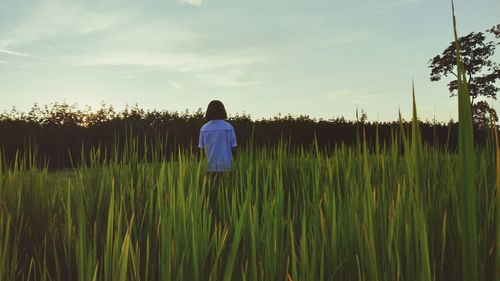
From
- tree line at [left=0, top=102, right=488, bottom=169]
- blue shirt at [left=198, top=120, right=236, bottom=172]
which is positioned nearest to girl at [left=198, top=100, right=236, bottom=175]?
blue shirt at [left=198, top=120, right=236, bottom=172]

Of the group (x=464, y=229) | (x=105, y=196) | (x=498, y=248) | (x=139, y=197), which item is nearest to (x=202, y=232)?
(x=498, y=248)

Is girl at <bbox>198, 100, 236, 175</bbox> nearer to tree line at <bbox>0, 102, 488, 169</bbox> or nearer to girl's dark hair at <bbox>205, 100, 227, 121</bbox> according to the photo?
girl's dark hair at <bbox>205, 100, 227, 121</bbox>

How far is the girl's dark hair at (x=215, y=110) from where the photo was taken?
5961 millimetres

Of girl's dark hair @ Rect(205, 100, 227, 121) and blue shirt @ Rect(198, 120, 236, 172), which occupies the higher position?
girl's dark hair @ Rect(205, 100, 227, 121)

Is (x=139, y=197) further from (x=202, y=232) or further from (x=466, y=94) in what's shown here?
(x=466, y=94)

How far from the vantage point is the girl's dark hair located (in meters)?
5.96

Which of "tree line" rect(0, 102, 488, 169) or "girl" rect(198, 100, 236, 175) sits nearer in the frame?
"girl" rect(198, 100, 236, 175)

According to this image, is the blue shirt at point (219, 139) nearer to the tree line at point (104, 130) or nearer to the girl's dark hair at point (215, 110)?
the girl's dark hair at point (215, 110)

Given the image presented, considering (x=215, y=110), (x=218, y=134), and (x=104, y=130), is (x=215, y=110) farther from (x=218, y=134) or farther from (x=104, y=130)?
(x=104, y=130)

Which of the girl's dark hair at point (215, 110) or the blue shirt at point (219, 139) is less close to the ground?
the girl's dark hair at point (215, 110)

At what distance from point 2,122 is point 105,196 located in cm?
1421

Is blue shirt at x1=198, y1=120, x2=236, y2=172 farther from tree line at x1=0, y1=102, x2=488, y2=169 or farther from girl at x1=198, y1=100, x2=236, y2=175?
tree line at x1=0, y1=102, x2=488, y2=169

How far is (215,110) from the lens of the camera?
19.6 feet

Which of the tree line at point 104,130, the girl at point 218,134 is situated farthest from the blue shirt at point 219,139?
the tree line at point 104,130
